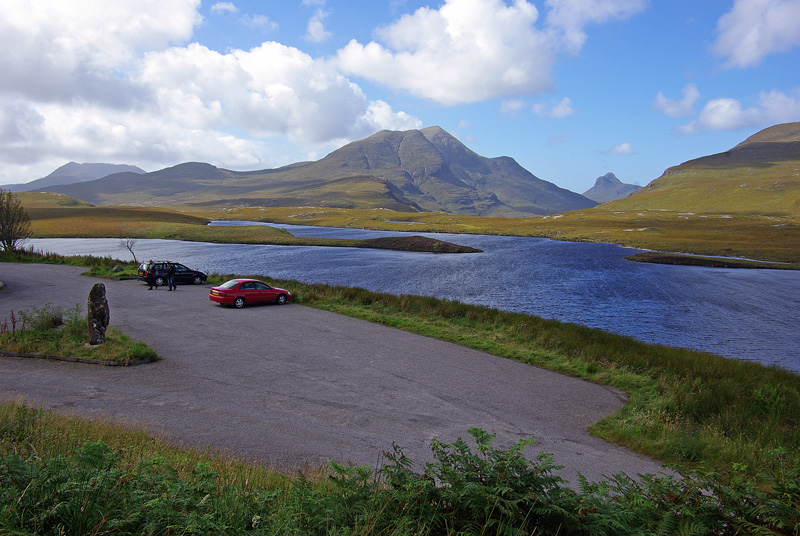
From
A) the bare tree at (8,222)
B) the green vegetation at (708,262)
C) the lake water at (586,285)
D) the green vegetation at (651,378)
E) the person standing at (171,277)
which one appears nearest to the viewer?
the green vegetation at (651,378)

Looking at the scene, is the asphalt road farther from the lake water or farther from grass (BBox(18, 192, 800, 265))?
grass (BBox(18, 192, 800, 265))

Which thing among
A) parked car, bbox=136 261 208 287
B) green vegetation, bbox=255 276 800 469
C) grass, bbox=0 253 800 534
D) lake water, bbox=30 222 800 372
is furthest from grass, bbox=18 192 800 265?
grass, bbox=0 253 800 534

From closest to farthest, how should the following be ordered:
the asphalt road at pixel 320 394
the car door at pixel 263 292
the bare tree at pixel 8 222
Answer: the asphalt road at pixel 320 394
the car door at pixel 263 292
the bare tree at pixel 8 222

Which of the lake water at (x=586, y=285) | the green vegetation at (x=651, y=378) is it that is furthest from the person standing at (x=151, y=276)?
the lake water at (x=586, y=285)

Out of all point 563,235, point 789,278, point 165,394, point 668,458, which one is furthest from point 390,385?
point 563,235

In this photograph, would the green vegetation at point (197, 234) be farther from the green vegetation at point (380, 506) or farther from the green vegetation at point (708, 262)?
the green vegetation at point (380, 506)

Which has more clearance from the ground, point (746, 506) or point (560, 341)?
point (746, 506)

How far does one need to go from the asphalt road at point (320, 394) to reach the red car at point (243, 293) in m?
4.31

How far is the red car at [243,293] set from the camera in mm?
26536

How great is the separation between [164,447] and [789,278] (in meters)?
77.0

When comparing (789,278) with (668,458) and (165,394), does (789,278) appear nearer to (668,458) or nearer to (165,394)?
(668,458)

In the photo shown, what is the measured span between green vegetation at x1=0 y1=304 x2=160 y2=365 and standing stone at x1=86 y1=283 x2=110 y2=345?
1.16 feet

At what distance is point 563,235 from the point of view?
13088 centimetres

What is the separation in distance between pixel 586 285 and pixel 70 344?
4840cm
